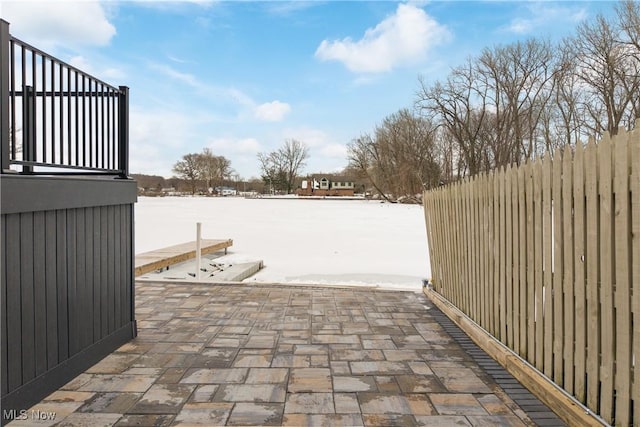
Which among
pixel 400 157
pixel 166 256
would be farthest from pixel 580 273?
pixel 400 157

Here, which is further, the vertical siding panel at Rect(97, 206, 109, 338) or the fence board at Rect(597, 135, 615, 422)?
the vertical siding panel at Rect(97, 206, 109, 338)

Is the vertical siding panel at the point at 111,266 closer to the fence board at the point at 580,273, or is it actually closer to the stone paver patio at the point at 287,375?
the stone paver patio at the point at 287,375

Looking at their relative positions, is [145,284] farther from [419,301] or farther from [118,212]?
[419,301]

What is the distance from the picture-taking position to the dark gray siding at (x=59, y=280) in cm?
219

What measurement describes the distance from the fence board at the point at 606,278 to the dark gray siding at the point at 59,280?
296 centimetres

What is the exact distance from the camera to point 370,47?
550 inches

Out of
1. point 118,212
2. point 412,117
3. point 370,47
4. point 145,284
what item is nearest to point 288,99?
point 370,47

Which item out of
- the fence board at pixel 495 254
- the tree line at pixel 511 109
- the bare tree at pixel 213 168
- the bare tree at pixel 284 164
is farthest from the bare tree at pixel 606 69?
the bare tree at pixel 213 168

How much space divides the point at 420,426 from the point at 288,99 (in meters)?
27.6

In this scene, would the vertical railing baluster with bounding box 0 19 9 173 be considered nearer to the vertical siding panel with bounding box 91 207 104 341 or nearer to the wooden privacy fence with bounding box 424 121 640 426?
the vertical siding panel with bounding box 91 207 104 341

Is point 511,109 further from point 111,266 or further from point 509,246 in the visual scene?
point 111,266

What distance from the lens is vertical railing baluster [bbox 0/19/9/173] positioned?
6.99 ft

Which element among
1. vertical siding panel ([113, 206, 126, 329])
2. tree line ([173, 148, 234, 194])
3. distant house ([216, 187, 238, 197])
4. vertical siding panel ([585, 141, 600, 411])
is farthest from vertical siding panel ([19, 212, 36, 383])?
tree line ([173, 148, 234, 194])

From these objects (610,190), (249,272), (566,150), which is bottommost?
(249,272)
